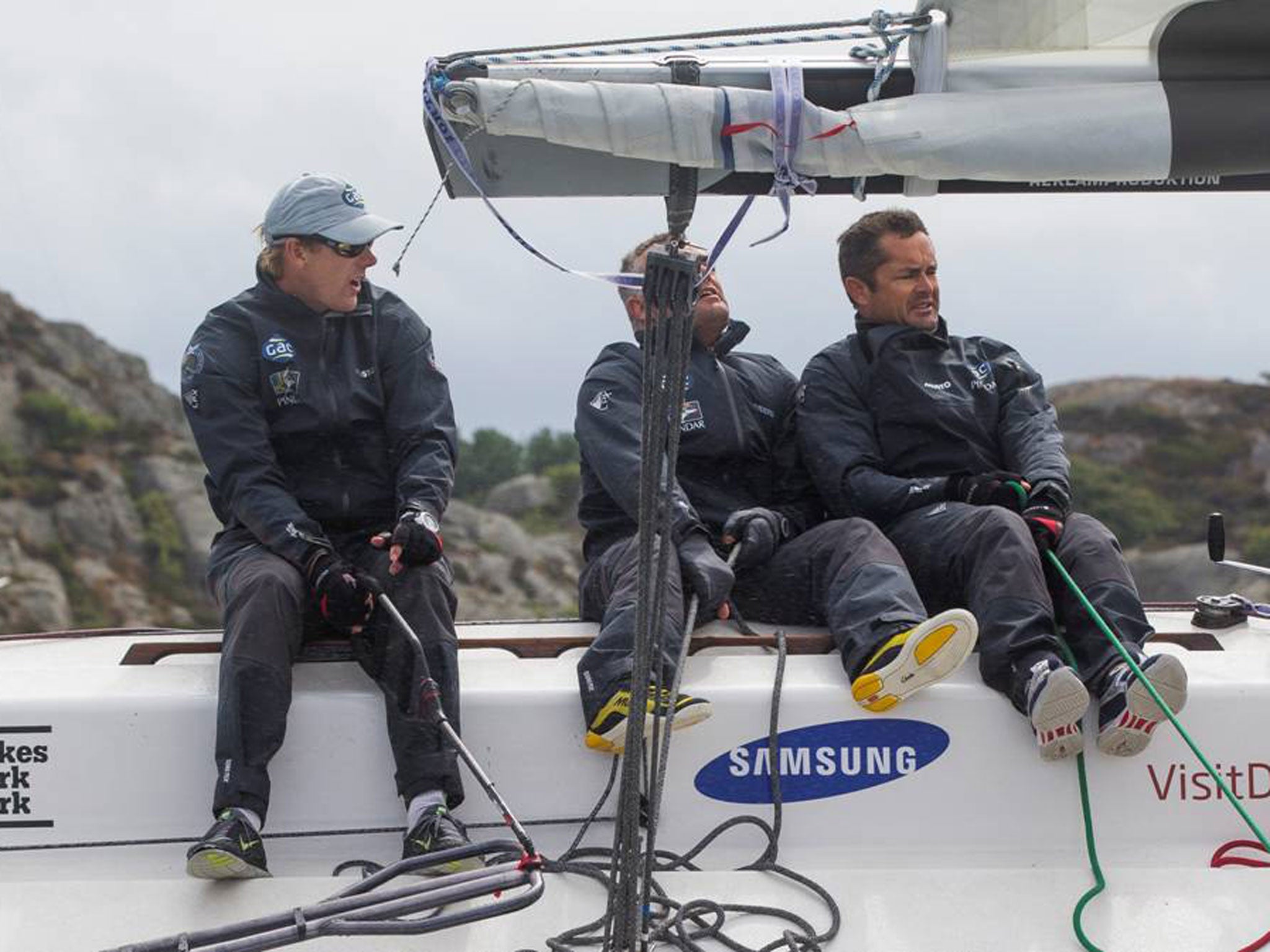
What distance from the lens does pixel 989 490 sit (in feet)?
12.7

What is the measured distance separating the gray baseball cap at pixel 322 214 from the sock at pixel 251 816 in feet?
4.17

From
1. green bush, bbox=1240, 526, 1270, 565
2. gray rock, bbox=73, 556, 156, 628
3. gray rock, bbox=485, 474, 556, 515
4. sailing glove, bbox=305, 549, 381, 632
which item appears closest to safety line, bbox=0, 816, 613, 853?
sailing glove, bbox=305, 549, 381, 632

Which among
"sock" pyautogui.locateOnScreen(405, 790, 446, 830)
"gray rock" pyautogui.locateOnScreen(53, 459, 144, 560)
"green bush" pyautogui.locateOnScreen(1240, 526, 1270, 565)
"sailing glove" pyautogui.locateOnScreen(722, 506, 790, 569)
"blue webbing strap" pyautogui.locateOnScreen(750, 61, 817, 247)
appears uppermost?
"blue webbing strap" pyautogui.locateOnScreen(750, 61, 817, 247)

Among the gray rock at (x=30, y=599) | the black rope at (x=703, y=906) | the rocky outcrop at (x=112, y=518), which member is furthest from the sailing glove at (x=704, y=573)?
the gray rock at (x=30, y=599)

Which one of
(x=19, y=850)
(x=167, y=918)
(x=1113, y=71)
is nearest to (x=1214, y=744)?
(x=1113, y=71)

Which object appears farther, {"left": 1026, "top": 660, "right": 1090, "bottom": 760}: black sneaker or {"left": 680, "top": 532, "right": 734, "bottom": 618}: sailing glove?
{"left": 680, "top": 532, "right": 734, "bottom": 618}: sailing glove

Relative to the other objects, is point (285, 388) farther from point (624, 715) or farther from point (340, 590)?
point (624, 715)

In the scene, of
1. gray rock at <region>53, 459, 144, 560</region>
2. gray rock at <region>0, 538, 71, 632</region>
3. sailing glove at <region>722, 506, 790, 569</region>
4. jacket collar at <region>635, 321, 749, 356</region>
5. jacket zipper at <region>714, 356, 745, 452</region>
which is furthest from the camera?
gray rock at <region>53, 459, 144, 560</region>

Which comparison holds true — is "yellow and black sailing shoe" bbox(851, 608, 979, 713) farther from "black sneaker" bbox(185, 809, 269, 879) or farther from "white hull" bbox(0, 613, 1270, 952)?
"black sneaker" bbox(185, 809, 269, 879)

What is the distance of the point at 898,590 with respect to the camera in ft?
11.9

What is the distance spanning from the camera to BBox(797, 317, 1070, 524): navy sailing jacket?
13.5ft

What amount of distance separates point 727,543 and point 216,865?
1462 mm

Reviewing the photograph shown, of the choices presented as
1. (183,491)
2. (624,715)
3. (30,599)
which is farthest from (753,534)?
(183,491)

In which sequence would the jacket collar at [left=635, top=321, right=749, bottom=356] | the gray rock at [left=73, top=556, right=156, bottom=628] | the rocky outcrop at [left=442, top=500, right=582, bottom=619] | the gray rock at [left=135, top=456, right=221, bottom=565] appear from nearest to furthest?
the jacket collar at [left=635, top=321, right=749, bottom=356] → the gray rock at [left=73, top=556, right=156, bottom=628] → the rocky outcrop at [left=442, top=500, right=582, bottom=619] → the gray rock at [left=135, top=456, right=221, bottom=565]
